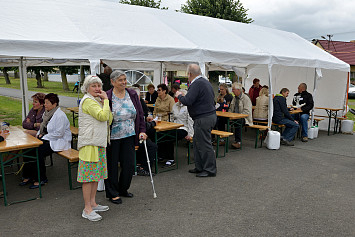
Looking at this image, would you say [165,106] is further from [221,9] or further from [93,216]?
[221,9]

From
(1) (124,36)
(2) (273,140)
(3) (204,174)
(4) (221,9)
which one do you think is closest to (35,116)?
(1) (124,36)

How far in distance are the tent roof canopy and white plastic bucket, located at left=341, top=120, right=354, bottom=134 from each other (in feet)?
7.65

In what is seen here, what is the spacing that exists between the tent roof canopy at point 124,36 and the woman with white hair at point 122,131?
3.43ft

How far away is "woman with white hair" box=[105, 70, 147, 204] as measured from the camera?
3572 millimetres

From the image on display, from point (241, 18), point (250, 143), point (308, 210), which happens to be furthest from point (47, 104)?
point (241, 18)

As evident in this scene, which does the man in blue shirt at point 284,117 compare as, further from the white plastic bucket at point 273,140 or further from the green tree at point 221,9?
the green tree at point 221,9

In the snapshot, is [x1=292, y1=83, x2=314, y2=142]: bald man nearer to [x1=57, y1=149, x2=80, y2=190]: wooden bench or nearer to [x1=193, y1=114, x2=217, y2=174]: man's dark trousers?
[x1=193, y1=114, x2=217, y2=174]: man's dark trousers

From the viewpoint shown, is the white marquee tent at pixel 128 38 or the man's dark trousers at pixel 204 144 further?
the man's dark trousers at pixel 204 144

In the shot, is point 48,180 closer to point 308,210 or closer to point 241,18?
point 308,210

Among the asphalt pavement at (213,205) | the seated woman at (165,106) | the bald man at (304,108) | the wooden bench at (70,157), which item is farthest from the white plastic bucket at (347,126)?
the wooden bench at (70,157)

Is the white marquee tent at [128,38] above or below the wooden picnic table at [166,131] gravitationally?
above

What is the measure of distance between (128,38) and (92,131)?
92.8 inches

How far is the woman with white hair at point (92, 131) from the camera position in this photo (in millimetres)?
3158

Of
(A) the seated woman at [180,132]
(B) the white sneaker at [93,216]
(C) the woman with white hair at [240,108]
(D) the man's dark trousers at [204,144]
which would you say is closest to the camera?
(B) the white sneaker at [93,216]
